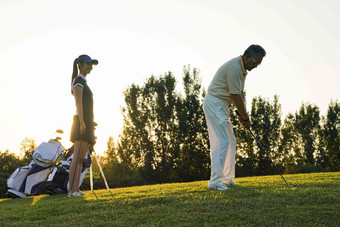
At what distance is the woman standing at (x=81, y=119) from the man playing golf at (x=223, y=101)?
2138mm

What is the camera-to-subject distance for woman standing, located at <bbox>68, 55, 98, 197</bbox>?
6008 millimetres

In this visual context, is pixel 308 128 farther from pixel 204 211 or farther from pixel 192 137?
pixel 204 211

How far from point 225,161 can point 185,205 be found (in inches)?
70.2

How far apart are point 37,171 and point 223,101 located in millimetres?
4662

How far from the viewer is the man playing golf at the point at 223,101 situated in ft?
17.1

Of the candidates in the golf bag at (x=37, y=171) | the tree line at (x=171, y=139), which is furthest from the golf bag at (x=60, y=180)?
the tree line at (x=171, y=139)

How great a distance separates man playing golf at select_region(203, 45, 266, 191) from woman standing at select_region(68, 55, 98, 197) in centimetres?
214

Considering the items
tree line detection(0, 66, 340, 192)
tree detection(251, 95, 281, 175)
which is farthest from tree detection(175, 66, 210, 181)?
tree detection(251, 95, 281, 175)

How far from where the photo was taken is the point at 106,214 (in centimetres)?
403

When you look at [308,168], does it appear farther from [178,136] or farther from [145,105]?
[145,105]

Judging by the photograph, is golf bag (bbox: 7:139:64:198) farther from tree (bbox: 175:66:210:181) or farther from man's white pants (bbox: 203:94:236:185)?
tree (bbox: 175:66:210:181)

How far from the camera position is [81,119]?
596cm

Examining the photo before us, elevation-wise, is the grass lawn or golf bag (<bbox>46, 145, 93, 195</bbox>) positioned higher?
golf bag (<bbox>46, 145, 93, 195</bbox>)

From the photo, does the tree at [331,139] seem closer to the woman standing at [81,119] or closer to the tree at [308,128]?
the tree at [308,128]
